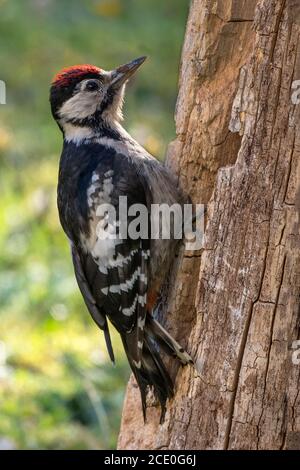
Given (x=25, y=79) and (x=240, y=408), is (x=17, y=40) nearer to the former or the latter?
(x=25, y=79)

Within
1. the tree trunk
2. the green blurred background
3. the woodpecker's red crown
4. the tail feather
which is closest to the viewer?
the tree trunk

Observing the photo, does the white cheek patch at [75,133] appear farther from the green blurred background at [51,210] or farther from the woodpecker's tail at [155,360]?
the green blurred background at [51,210]

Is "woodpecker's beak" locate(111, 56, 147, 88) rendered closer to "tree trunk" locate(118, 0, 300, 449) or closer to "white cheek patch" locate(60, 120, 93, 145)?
"white cheek patch" locate(60, 120, 93, 145)

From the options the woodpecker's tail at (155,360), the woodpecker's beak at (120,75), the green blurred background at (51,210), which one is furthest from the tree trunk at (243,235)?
the green blurred background at (51,210)

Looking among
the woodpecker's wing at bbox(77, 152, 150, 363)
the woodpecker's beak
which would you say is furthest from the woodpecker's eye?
the woodpecker's wing at bbox(77, 152, 150, 363)

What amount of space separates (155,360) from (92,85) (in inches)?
61.6

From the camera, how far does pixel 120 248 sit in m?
4.71

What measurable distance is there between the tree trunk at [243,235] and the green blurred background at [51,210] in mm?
1589

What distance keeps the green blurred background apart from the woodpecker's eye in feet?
6.47

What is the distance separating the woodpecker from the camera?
183 inches

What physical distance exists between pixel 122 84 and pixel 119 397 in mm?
2072

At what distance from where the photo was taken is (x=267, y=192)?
13.4 ft

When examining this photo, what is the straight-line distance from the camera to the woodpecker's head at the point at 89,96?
5.14 metres

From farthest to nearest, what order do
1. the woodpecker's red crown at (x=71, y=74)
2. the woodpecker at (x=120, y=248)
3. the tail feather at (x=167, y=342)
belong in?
the woodpecker's red crown at (x=71, y=74), the woodpecker at (x=120, y=248), the tail feather at (x=167, y=342)
